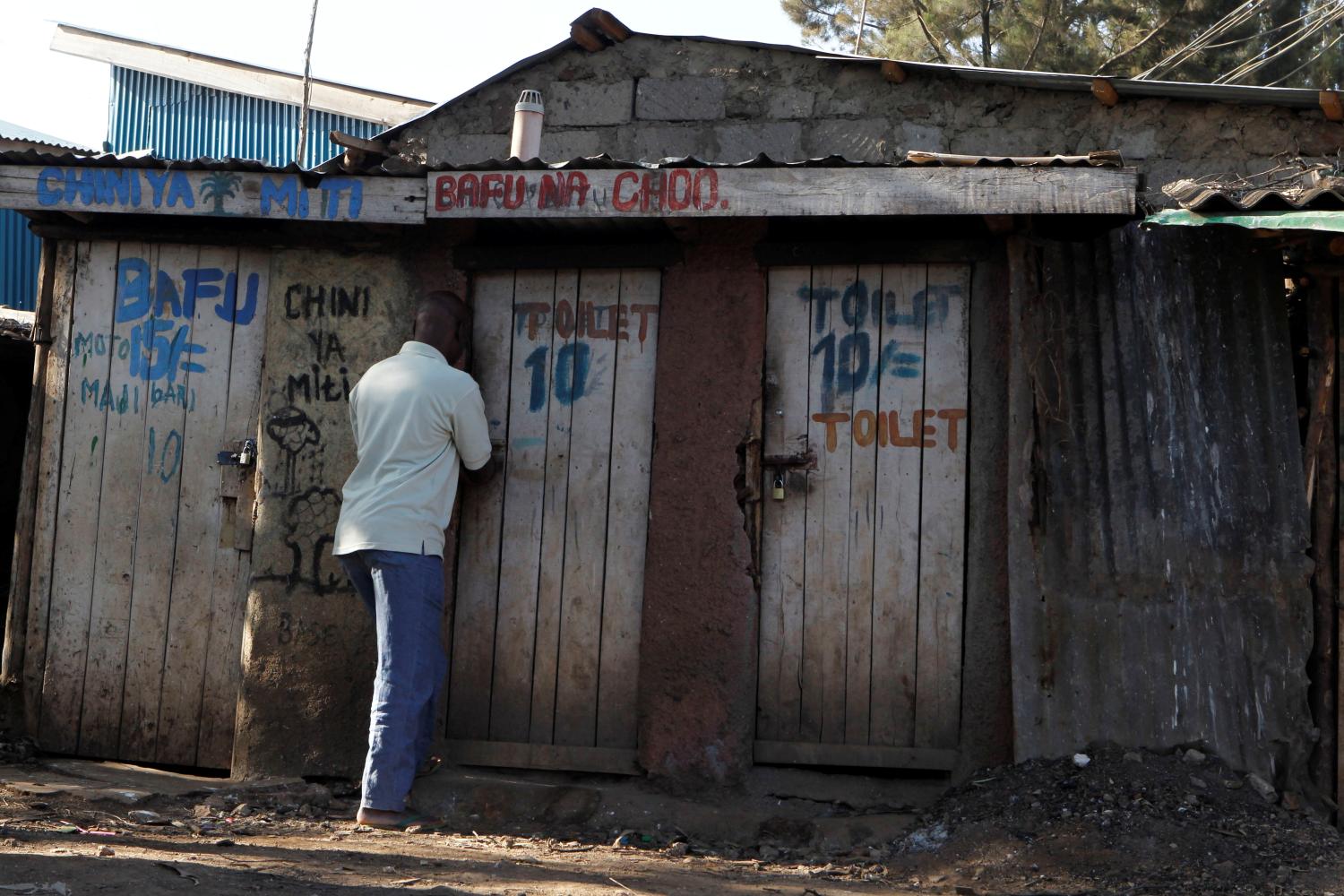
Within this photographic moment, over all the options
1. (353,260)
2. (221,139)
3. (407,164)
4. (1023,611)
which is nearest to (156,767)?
(353,260)

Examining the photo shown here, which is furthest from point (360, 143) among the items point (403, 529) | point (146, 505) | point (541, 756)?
point (541, 756)

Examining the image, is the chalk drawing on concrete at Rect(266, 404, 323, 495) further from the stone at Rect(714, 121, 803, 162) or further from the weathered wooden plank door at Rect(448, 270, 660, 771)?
the stone at Rect(714, 121, 803, 162)

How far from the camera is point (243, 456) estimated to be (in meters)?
6.00

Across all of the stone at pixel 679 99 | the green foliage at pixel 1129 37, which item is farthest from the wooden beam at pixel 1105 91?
the green foliage at pixel 1129 37

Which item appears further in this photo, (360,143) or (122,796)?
(360,143)

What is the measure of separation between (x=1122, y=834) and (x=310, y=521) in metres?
3.52

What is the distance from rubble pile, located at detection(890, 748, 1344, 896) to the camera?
14.4ft

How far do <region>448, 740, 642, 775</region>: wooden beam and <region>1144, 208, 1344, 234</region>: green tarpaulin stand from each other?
9.80 feet

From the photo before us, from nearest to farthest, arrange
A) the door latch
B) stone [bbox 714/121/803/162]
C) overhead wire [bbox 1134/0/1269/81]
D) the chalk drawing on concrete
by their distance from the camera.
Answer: the chalk drawing on concrete < the door latch < stone [bbox 714/121/803/162] < overhead wire [bbox 1134/0/1269/81]

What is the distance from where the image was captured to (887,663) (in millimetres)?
5492

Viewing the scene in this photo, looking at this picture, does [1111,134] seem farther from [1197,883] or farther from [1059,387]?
[1197,883]

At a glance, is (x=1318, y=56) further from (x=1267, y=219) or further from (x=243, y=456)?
(x=243, y=456)

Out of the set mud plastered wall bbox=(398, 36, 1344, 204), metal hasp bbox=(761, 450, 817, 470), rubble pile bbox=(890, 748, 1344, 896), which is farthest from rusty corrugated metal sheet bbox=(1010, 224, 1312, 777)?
mud plastered wall bbox=(398, 36, 1344, 204)

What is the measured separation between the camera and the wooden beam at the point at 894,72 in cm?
744
